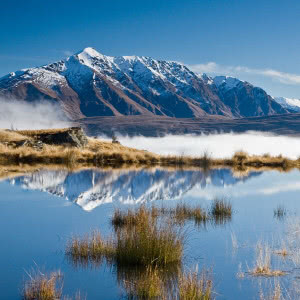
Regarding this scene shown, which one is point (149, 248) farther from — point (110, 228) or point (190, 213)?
point (190, 213)

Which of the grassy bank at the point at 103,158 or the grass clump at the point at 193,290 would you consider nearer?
the grass clump at the point at 193,290

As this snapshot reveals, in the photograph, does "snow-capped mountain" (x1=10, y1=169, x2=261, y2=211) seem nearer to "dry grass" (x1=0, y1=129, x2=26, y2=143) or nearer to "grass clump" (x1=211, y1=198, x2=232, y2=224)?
"grass clump" (x1=211, y1=198, x2=232, y2=224)

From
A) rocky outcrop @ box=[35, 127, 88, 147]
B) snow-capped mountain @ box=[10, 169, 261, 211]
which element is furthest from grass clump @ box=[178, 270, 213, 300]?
rocky outcrop @ box=[35, 127, 88, 147]

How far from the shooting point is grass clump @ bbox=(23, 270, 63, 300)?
555 cm

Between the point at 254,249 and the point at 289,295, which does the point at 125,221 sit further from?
the point at 289,295

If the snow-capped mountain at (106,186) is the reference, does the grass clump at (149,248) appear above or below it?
above

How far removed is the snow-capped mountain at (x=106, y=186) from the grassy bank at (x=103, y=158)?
836 cm

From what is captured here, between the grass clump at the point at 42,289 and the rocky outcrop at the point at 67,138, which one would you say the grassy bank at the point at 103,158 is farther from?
the grass clump at the point at 42,289

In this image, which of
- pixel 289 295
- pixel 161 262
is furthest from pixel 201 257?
pixel 289 295

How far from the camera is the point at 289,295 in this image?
5918 mm

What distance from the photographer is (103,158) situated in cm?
3362

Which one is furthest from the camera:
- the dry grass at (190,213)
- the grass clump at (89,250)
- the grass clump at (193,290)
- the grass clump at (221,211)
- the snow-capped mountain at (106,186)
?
the snow-capped mountain at (106,186)

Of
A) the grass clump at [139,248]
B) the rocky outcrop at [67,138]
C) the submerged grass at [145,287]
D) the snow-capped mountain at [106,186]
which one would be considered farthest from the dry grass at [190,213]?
the rocky outcrop at [67,138]

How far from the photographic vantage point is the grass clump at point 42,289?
555 centimetres
